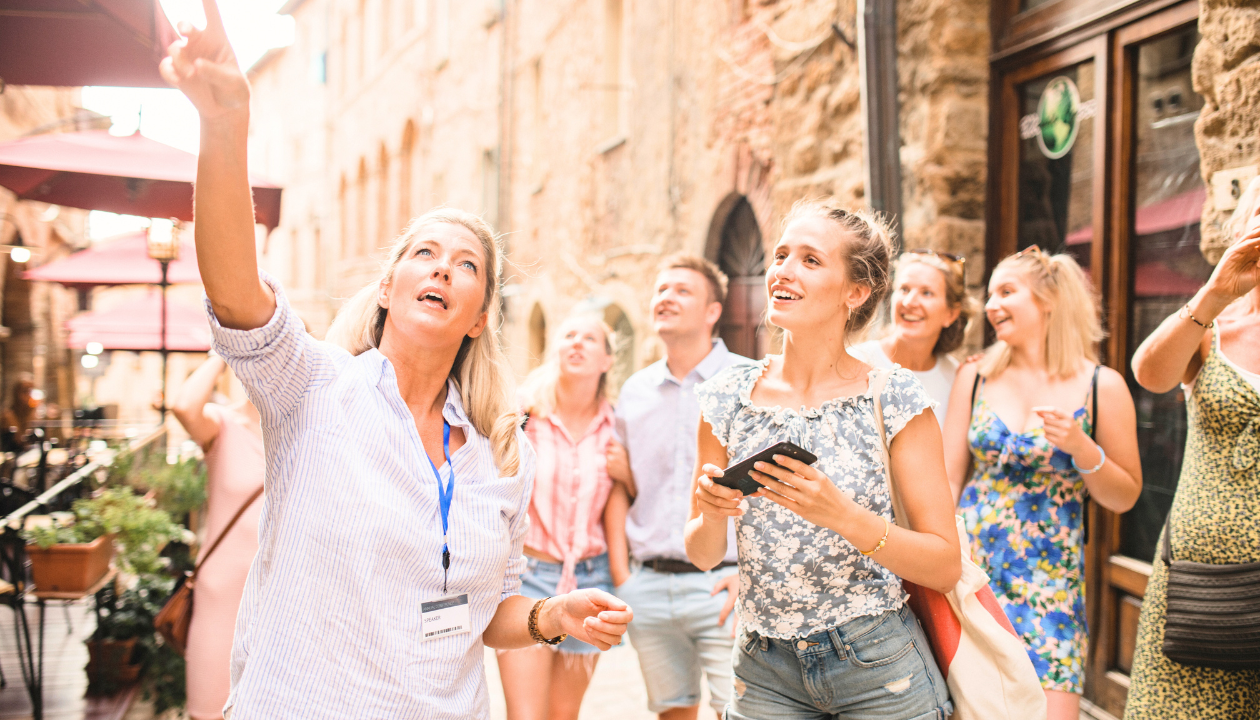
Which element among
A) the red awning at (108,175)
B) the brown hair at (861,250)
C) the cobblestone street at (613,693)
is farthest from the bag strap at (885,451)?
the red awning at (108,175)

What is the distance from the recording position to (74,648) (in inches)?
210

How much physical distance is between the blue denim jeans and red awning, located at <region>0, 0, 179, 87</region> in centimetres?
273

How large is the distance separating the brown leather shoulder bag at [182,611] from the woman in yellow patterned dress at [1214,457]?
9.63ft

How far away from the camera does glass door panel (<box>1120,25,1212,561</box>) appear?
3502 mm

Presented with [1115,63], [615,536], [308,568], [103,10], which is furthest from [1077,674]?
[103,10]

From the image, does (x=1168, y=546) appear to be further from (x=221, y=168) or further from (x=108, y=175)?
(x=108, y=175)

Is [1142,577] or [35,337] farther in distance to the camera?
[35,337]

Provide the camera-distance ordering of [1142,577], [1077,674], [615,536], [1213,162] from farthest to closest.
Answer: [1142,577] → [615,536] → [1213,162] → [1077,674]

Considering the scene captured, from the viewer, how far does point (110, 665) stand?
14.7ft

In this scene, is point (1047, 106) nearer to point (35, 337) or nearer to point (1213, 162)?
point (1213, 162)

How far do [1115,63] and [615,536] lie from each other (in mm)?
2960

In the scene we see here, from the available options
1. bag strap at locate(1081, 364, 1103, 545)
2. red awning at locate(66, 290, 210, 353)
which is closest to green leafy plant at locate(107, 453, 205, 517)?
red awning at locate(66, 290, 210, 353)

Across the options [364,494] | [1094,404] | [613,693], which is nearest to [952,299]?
[1094,404]

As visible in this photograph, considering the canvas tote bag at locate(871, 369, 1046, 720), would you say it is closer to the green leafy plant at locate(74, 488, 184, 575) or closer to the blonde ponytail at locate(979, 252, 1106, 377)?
Result: the blonde ponytail at locate(979, 252, 1106, 377)
